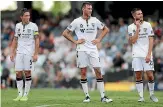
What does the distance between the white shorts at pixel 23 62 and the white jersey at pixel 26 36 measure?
0.13 m

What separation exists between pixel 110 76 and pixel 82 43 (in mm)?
12708

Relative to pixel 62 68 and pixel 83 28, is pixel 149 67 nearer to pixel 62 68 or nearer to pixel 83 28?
pixel 83 28

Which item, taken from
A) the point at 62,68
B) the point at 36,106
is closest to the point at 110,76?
the point at 62,68

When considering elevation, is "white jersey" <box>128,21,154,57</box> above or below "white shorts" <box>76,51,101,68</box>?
above

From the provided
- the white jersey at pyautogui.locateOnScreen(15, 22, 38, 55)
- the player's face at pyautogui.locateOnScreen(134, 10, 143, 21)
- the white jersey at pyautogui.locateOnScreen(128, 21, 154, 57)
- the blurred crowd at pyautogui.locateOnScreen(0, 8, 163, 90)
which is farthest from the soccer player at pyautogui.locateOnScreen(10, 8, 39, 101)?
the blurred crowd at pyautogui.locateOnScreen(0, 8, 163, 90)

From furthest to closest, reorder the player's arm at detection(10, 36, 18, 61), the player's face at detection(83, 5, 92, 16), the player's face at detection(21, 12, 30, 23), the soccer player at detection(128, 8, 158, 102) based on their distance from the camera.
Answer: the player's arm at detection(10, 36, 18, 61), the player's face at detection(21, 12, 30, 23), the soccer player at detection(128, 8, 158, 102), the player's face at detection(83, 5, 92, 16)

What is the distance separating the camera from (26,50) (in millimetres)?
16828

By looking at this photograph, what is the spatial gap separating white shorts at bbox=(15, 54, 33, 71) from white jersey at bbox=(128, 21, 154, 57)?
3.18 m

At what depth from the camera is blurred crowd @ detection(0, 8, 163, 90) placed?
91.7ft

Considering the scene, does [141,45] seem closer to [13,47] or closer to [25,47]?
[25,47]

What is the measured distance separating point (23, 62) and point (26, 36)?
0.79m

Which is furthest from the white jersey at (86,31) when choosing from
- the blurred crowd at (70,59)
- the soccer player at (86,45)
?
the blurred crowd at (70,59)

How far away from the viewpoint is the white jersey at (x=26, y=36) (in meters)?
16.8

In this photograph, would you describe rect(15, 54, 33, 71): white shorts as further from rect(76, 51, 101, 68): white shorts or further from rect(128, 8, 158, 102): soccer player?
rect(128, 8, 158, 102): soccer player
